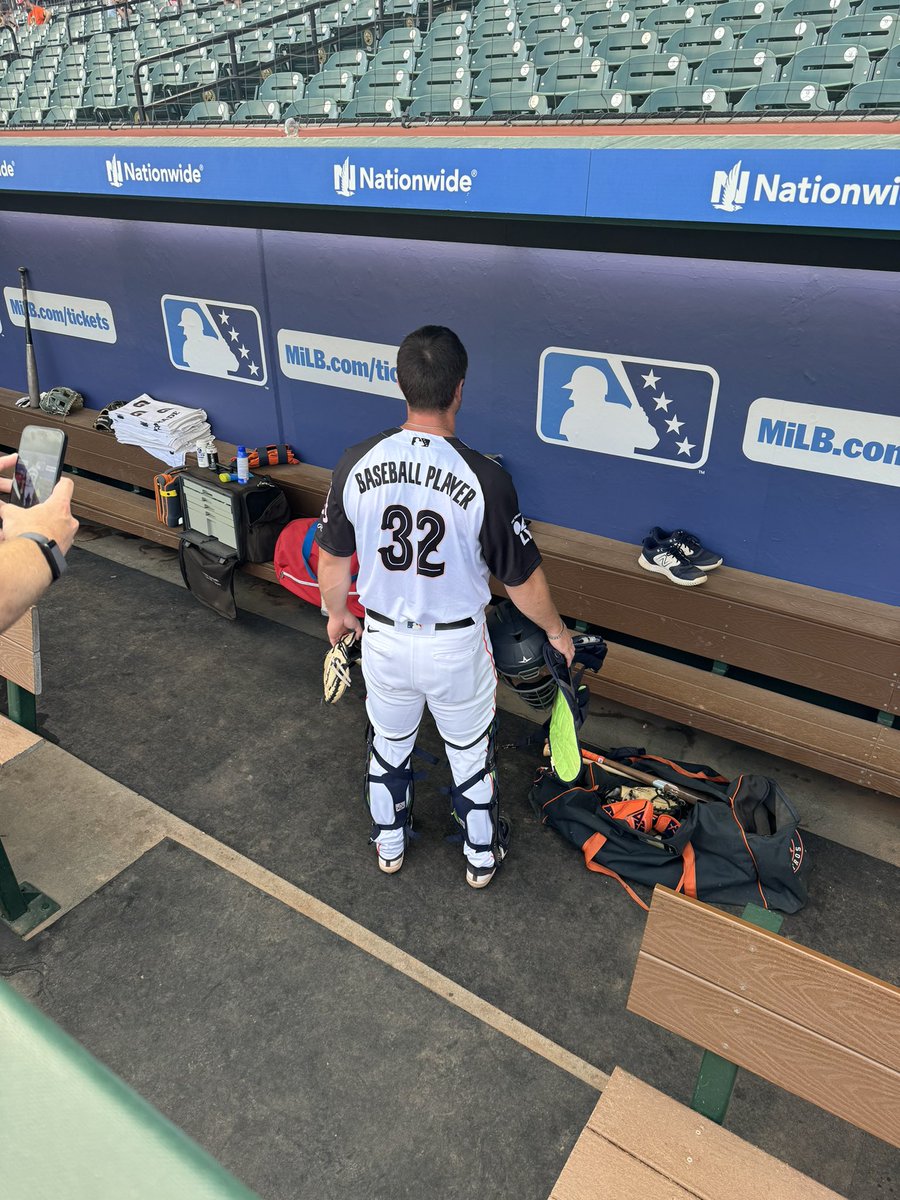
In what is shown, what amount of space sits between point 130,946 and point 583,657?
6.88 feet

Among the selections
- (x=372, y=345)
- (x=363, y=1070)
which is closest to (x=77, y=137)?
(x=372, y=345)

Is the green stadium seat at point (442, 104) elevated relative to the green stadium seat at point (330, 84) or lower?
lower

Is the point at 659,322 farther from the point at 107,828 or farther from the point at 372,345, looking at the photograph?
the point at 107,828

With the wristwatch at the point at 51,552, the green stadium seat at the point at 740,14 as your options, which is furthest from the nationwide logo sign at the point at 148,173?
the green stadium seat at the point at 740,14

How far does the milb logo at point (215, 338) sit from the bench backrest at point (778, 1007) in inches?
192

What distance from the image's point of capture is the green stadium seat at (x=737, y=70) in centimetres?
423

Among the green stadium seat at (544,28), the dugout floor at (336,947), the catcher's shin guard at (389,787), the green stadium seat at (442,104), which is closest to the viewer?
the dugout floor at (336,947)

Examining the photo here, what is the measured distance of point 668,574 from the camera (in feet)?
13.5

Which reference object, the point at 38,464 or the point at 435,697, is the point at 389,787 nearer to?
the point at 435,697

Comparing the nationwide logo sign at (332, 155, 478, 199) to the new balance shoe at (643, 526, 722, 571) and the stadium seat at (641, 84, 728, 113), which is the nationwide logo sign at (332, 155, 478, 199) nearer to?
the stadium seat at (641, 84, 728, 113)

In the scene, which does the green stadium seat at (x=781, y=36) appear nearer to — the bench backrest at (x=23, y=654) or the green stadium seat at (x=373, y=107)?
the green stadium seat at (x=373, y=107)

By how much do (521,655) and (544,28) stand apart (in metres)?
5.32

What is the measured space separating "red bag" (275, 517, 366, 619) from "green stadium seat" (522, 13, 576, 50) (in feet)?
12.8

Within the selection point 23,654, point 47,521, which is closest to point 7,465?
point 47,521
